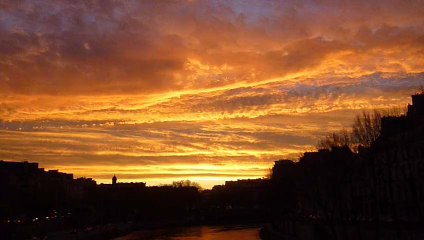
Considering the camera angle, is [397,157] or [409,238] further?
[397,157]

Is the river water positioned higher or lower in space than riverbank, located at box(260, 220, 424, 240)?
lower

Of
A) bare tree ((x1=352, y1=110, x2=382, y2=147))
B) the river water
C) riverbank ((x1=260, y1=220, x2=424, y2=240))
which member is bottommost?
the river water

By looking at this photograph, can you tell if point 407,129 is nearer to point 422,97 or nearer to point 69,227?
point 422,97

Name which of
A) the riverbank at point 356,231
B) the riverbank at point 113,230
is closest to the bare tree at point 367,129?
the riverbank at point 356,231

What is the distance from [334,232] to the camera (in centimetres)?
5222

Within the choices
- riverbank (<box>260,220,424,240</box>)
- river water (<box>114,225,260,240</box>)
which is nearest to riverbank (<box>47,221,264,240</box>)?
river water (<box>114,225,260,240</box>)

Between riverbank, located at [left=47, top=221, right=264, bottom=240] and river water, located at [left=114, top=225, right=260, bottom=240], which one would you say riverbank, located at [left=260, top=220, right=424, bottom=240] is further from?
riverbank, located at [left=47, top=221, right=264, bottom=240]

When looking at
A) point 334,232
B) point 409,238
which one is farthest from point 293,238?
point 409,238

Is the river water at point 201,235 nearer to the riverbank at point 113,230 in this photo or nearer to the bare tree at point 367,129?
the riverbank at point 113,230

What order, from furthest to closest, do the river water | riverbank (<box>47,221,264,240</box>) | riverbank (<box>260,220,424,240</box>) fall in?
the river water, riverbank (<box>47,221,264,240</box>), riverbank (<box>260,220,424,240</box>)

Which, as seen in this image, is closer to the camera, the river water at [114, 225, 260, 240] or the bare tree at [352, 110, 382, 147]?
the bare tree at [352, 110, 382, 147]

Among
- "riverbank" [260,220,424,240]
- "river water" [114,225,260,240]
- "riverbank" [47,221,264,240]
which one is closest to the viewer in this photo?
"riverbank" [260,220,424,240]

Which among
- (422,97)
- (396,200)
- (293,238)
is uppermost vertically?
(422,97)

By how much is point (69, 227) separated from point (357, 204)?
2413 inches
